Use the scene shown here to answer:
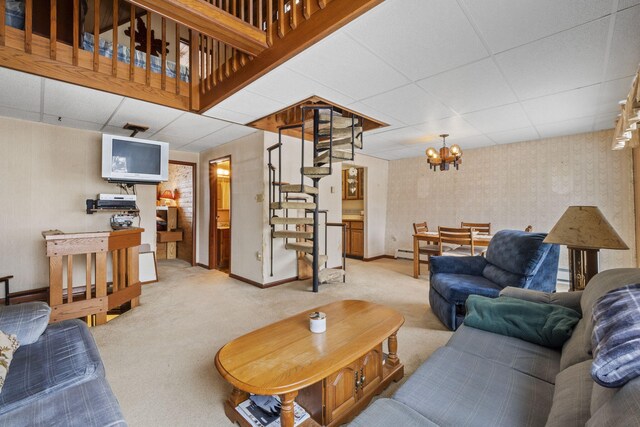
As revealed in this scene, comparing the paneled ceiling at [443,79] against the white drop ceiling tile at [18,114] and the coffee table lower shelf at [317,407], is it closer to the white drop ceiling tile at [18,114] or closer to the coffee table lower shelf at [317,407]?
the white drop ceiling tile at [18,114]

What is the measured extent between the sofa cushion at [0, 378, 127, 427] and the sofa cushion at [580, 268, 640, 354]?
1853 mm

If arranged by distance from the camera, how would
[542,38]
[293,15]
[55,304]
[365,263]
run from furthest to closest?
1. [365,263]
2. [55,304]
3. [293,15]
4. [542,38]

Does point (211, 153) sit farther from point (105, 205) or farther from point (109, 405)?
point (109, 405)

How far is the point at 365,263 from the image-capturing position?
235 inches

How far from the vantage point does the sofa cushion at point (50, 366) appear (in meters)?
1.09

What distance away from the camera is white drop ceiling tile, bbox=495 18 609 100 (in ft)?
6.43

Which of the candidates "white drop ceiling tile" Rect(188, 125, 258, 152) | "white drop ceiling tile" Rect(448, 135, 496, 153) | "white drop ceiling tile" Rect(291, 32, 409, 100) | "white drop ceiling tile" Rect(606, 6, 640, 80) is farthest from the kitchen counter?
"white drop ceiling tile" Rect(606, 6, 640, 80)

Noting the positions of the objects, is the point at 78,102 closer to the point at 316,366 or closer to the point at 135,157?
the point at 135,157

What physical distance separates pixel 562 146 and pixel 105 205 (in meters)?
7.04

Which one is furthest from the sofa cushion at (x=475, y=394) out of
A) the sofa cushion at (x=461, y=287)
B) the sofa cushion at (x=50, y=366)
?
the sofa cushion at (x=50, y=366)

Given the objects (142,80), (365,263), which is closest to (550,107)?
(365,263)

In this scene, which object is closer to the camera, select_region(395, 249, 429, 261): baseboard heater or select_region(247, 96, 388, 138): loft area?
select_region(247, 96, 388, 138): loft area

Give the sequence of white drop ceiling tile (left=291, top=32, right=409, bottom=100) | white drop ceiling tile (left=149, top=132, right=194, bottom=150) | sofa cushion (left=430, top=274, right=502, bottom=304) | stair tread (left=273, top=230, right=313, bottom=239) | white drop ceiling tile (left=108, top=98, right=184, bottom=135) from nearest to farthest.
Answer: white drop ceiling tile (left=291, top=32, right=409, bottom=100)
sofa cushion (left=430, top=274, right=502, bottom=304)
white drop ceiling tile (left=108, top=98, right=184, bottom=135)
stair tread (left=273, top=230, right=313, bottom=239)
white drop ceiling tile (left=149, top=132, right=194, bottom=150)

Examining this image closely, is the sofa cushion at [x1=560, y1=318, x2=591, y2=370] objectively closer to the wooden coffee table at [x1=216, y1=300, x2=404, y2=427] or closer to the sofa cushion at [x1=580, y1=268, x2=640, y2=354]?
the sofa cushion at [x1=580, y1=268, x2=640, y2=354]
